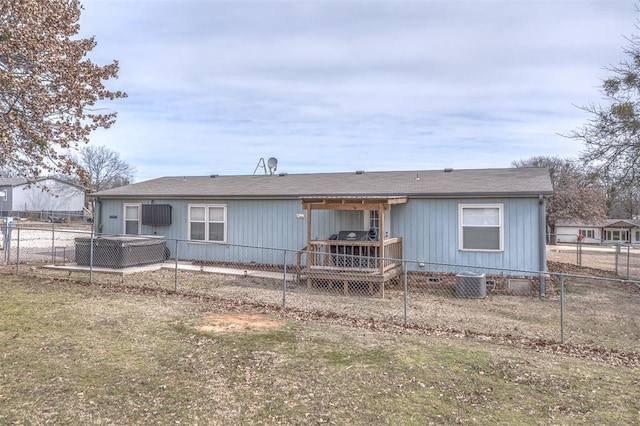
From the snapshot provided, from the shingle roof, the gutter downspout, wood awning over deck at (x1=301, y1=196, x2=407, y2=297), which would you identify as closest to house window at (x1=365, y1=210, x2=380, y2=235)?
the shingle roof

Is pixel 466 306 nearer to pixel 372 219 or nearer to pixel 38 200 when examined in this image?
pixel 372 219

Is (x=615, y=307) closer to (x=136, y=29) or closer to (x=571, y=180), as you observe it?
(x=136, y=29)

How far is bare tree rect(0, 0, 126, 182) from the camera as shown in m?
7.45

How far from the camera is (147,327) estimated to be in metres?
6.51

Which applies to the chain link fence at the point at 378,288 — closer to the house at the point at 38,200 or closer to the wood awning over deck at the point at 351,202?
the wood awning over deck at the point at 351,202

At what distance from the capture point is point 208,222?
46.4 ft

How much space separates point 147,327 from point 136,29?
329 inches

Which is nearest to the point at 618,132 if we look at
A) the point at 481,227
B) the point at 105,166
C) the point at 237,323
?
the point at 481,227

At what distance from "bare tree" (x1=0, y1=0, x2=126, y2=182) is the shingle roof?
5249mm

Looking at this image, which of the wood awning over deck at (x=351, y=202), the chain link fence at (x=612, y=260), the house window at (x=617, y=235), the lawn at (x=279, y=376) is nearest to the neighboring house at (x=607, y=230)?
the house window at (x=617, y=235)

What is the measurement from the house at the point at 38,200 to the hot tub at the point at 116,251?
33.4m

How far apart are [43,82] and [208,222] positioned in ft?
22.3

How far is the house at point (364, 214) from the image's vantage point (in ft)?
35.5

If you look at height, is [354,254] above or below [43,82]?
below
